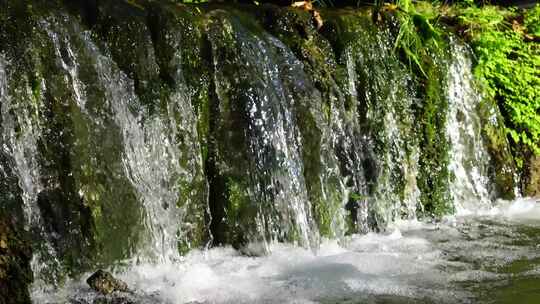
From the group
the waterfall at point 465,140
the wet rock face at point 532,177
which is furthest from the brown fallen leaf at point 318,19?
the wet rock face at point 532,177

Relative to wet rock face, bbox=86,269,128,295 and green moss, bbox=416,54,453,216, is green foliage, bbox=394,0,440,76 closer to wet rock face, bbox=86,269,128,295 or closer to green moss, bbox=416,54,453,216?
green moss, bbox=416,54,453,216

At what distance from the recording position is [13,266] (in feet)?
9.89

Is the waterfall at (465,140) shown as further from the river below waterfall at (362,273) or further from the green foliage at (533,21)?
the green foliage at (533,21)

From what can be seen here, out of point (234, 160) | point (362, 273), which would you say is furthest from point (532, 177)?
point (362, 273)

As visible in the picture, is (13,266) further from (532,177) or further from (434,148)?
(532,177)

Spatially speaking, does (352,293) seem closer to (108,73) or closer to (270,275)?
(270,275)

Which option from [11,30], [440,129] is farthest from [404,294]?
[440,129]

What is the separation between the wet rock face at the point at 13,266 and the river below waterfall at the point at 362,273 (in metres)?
0.57

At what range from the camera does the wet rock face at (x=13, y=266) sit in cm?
293

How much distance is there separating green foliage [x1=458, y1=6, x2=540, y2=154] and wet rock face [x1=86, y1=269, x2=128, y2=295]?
5150 mm

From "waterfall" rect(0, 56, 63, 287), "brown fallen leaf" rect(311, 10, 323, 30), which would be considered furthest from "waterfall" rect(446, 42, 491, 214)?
"waterfall" rect(0, 56, 63, 287)

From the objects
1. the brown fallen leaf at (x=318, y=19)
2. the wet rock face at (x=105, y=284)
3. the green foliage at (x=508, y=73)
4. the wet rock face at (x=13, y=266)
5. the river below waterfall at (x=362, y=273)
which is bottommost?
the river below waterfall at (x=362, y=273)

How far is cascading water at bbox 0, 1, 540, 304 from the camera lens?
4.04 metres

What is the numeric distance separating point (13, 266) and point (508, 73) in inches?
256
